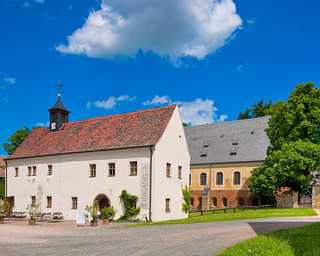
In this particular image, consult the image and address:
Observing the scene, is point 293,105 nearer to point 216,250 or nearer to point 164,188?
point 164,188

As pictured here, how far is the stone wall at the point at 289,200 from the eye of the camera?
35125mm

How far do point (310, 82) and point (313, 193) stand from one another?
40.1ft

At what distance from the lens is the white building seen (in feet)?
91.7

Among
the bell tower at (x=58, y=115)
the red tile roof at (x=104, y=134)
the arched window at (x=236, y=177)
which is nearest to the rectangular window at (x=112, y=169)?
the red tile roof at (x=104, y=134)

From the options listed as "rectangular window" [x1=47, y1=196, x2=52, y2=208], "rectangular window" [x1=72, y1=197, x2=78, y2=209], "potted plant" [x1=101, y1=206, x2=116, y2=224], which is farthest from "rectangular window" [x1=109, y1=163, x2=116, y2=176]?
"rectangular window" [x1=47, y1=196, x2=52, y2=208]

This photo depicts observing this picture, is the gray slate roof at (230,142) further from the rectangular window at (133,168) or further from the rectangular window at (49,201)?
the rectangular window at (49,201)

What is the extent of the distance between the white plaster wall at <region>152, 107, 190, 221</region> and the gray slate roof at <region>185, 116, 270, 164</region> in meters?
15.6

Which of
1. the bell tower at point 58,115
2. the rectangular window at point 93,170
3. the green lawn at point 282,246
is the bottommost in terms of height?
the green lawn at point 282,246

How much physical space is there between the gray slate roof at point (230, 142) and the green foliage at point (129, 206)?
71.3 feet

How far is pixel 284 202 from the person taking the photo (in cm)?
3569

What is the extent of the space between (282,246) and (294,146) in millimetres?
25120

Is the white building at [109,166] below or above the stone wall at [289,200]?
above

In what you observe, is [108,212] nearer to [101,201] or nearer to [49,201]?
[101,201]

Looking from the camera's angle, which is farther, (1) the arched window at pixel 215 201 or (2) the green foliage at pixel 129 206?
(1) the arched window at pixel 215 201
